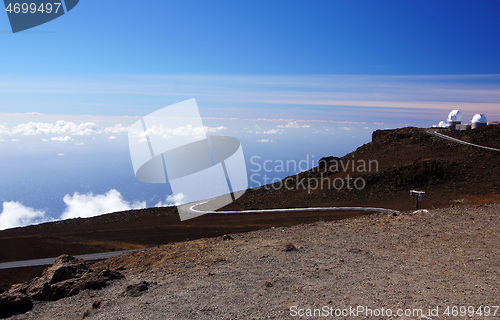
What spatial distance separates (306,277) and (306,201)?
2236cm

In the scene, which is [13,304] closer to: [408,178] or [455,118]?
[408,178]

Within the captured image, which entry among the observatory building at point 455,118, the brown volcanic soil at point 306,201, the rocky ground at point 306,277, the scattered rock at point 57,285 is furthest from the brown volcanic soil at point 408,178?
the scattered rock at point 57,285

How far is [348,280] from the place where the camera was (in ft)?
24.4

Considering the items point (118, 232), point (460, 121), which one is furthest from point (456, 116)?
point (118, 232)

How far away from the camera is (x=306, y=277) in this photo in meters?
7.74

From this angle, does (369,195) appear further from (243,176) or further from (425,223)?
(243,176)

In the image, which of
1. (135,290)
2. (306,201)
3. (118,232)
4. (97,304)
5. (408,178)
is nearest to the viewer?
(97,304)

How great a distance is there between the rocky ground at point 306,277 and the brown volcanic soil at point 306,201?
8.66 m

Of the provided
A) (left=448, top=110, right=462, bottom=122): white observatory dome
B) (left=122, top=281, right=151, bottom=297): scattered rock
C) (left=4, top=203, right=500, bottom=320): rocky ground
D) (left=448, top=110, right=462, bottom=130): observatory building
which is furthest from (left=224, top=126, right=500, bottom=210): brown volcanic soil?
(left=122, top=281, right=151, bottom=297): scattered rock

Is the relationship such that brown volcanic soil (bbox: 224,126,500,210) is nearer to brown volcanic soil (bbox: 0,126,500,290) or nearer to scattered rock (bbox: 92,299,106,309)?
brown volcanic soil (bbox: 0,126,500,290)

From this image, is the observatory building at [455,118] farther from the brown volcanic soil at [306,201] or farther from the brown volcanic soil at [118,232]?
the brown volcanic soil at [118,232]

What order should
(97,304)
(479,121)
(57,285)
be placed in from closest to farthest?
(97,304) → (57,285) → (479,121)

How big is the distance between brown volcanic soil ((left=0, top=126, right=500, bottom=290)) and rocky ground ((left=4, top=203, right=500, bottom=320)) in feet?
28.4

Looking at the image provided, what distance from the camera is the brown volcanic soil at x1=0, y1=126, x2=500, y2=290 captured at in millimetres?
20266
